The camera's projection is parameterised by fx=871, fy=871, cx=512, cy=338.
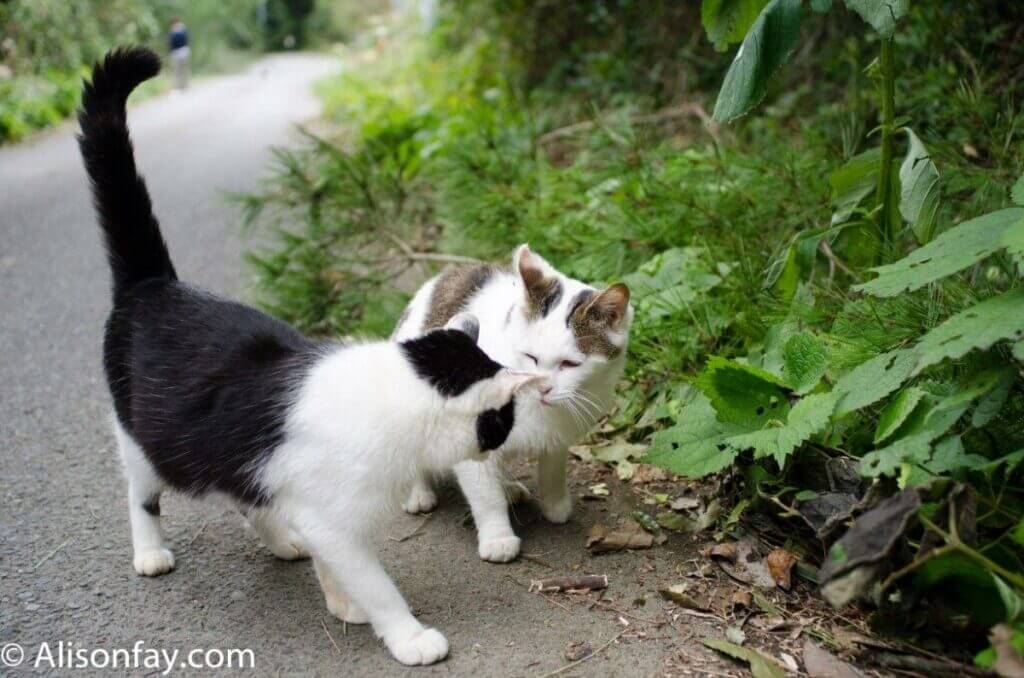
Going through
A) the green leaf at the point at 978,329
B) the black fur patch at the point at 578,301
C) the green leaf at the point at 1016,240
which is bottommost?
the black fur patch at the point at 578,301

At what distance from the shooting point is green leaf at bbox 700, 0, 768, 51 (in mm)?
3361

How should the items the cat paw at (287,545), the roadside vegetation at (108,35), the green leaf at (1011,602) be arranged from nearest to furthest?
the green leaf at (1011,602) < the cat paw at (287,545) < the roadside vegetation at (108,35)

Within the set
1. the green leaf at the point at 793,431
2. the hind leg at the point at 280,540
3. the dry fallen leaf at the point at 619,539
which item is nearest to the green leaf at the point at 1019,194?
the green leaf at the point at 793,431

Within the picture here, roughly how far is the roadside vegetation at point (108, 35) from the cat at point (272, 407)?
2.32 meters

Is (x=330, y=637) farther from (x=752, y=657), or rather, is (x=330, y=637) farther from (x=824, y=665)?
(x=824, y=665)

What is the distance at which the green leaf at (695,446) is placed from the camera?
2656 millimetres

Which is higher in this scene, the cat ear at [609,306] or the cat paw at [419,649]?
the cat ear at [609,306]

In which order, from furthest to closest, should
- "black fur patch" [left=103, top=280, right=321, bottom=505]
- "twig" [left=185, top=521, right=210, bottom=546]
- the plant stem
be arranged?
the plant stem, "twig" [left=185, top=521, right=210, bottom=546], "black fur patch" [left=103, top=280, right=321, bottom=505]

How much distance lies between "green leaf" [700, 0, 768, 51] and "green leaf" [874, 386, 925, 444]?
5.47ft

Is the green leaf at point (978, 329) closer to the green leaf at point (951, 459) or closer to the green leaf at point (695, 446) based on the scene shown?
the green leaf at point (951, 459)

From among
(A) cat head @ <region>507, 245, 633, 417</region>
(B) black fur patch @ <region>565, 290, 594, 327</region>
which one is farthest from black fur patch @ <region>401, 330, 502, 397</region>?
(B) black fur patch @ <region>565, 290, 594, 327</region>

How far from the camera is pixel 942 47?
552 cm

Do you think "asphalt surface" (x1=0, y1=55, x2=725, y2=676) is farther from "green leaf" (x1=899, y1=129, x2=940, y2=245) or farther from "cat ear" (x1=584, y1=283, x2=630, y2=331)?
"green leaf" (x1=899, y1=129, x2=940, y2=245)

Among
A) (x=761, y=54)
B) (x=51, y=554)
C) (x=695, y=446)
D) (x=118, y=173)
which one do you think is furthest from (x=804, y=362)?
(x=51, y=554)
